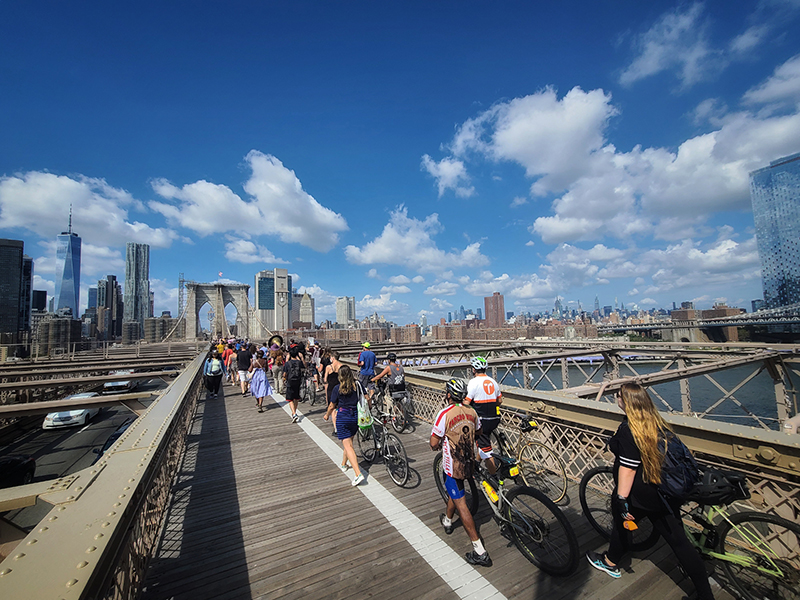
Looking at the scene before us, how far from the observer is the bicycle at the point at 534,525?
3.39m

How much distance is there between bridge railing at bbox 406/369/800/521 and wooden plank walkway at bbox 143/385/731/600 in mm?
786

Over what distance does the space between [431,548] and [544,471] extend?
1.89m

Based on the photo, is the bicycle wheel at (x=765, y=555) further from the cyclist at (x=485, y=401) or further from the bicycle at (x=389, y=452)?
the bicycle at (x=389, y=452)

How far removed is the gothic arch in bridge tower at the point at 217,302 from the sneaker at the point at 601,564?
101 meters

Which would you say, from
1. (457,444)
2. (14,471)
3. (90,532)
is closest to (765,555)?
(457,444)

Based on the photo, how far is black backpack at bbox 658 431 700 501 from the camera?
2.83 metres

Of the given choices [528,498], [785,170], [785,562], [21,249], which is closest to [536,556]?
[528,498]

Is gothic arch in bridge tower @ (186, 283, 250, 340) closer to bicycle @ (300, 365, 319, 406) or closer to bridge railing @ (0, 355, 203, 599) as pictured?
bicycle @ (300, 365, 319, 406)

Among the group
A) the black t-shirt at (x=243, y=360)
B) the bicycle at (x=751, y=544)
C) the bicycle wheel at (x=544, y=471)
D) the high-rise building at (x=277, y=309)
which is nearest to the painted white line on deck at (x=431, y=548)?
the bicycle wheel at (x=544, y=471)

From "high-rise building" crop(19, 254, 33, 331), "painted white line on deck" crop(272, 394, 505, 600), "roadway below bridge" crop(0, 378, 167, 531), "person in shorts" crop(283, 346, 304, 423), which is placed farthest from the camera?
"high-rise building" crop(19, 254, 33, 331)

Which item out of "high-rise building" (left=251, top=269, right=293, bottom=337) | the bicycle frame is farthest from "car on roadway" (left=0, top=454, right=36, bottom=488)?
"high-rise building" (left=251, top=269, right=293, bottom=337)

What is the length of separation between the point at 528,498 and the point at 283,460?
4.95 m

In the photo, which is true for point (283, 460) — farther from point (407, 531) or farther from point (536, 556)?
point (536, 556)

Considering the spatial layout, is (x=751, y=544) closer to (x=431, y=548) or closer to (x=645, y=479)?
(x=645, y=479)
